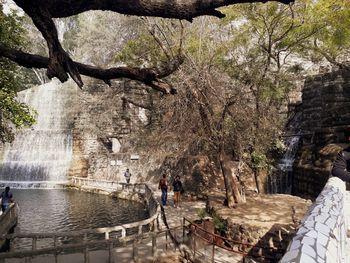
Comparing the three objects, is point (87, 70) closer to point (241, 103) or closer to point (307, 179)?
point (241, 103)

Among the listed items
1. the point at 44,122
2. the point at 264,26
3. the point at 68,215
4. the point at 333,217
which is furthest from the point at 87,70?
the point at 44,122

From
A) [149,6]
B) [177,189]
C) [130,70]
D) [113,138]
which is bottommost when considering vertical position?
[177,189]

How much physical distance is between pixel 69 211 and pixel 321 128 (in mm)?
17064

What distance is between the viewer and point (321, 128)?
22281 mm

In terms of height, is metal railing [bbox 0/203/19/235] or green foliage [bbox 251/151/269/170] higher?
green foliage [bbox 251/151/269/170]

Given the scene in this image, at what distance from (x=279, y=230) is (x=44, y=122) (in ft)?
115

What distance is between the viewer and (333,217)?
3564mm

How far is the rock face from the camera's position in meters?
19.1

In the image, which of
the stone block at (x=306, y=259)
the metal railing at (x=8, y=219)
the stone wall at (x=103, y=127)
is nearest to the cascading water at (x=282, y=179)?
the stone wall at (x=103, y=127)

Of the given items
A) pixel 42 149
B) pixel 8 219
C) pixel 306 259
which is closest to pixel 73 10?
→ pixel 306 259

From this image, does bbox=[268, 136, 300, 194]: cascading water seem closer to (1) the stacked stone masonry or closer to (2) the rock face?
(2) the rock face

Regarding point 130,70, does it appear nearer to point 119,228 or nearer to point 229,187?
point 119,228

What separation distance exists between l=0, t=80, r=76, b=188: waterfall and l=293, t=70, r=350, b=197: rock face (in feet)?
69.8

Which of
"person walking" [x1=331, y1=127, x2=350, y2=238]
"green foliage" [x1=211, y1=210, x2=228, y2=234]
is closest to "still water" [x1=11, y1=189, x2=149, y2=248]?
"green foliage" [x1=211, y1=210, x2=228, y2=234]
